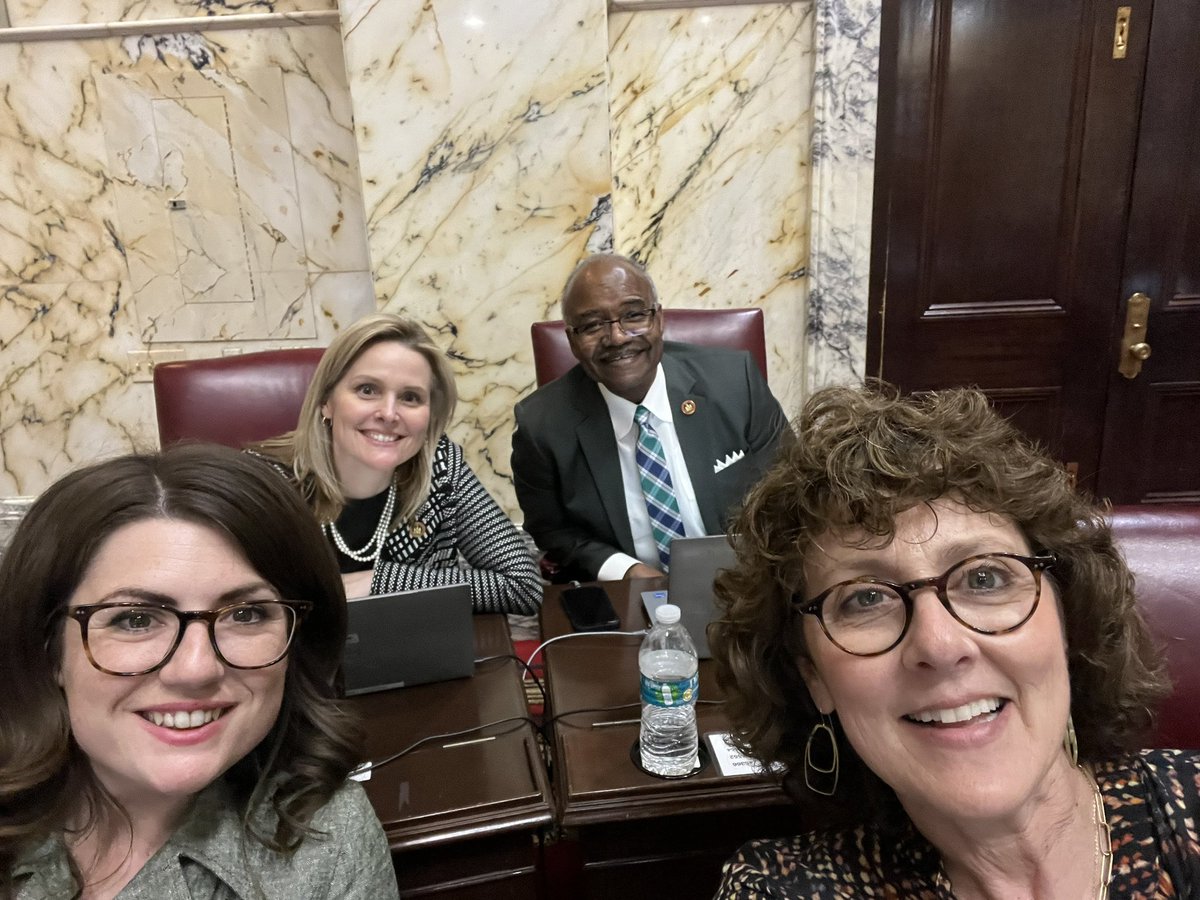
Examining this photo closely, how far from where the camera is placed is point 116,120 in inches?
120

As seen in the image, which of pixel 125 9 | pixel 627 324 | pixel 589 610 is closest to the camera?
pixel 589 610

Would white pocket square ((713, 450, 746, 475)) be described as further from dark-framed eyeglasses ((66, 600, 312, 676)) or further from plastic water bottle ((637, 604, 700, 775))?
dark-framed eyeglasses ((66, 600, 312, 676))

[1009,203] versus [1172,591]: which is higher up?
[1009,203]

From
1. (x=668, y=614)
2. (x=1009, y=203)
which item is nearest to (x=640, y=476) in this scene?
(x=668, y=614)

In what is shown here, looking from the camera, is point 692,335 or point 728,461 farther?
point 692,335

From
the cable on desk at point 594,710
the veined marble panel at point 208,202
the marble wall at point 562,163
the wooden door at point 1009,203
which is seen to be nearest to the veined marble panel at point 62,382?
the veined marble panel at point 208,202

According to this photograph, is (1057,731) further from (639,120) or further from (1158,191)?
(1158,191)

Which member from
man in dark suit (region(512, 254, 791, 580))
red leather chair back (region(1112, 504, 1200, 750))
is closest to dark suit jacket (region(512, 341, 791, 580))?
man in dark suit (region(512, 254, 791, 580))

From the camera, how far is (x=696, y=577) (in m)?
1.44

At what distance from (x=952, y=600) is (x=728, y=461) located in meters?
1.47

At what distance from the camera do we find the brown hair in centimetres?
87

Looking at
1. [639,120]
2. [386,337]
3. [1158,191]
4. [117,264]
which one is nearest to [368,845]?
[386,337]

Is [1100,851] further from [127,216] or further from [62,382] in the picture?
[62,382]

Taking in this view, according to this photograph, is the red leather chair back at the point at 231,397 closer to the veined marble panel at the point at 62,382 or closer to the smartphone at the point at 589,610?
the smartphone at the point at 589,610
